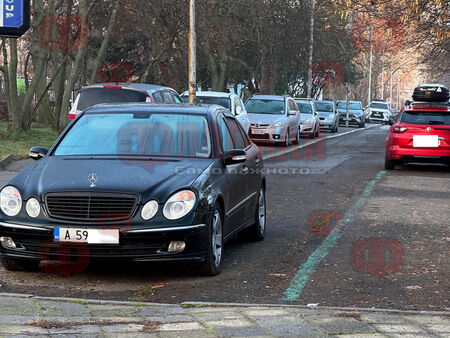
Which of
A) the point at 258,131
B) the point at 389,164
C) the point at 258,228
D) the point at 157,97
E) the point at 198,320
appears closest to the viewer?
the point at 198,320

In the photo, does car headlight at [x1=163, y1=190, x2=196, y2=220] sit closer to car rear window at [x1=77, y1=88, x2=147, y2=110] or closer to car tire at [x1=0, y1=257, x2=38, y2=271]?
car tire at [x1=0, y1=257, x2=38, y2=271]

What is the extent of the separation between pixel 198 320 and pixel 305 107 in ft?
100

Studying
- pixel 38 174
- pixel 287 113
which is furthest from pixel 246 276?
pixel 287 113

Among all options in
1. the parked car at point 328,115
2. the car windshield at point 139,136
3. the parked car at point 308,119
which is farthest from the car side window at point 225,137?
the parked car at point 328,115

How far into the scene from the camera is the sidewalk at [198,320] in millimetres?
5281

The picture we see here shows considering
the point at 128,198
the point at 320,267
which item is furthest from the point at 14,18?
the point at 320,267

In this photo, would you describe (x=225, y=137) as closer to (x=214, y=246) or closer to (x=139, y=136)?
(x=139, y=136)

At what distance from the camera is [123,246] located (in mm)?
7000

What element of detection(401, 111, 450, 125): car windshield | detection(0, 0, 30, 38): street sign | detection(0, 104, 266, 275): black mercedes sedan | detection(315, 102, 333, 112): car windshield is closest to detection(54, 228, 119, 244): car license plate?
detection(0, 104, 266, 275): black mercedes sedan

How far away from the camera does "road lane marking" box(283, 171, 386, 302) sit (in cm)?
689

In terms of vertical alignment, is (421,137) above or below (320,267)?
above

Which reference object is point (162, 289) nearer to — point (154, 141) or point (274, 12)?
point (154, 141)

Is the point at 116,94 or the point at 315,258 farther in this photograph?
the point at 116,94

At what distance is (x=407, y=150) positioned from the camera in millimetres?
18844
